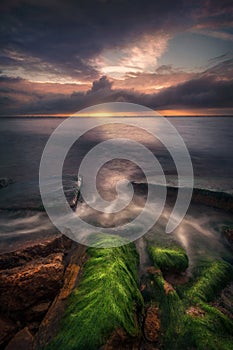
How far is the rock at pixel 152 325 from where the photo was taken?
3110 mm

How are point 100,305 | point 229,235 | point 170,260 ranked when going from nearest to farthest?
point 100,305 < point 170,260 < point 229,235

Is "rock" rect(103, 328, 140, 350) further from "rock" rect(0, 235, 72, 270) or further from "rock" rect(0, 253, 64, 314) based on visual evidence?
"rock" rect(0, 235, 72, 270)

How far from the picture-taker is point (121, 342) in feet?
8.94

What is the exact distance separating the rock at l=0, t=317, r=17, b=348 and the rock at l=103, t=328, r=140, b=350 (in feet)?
4.86

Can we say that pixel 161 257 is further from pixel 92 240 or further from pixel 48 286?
pixel 48 286

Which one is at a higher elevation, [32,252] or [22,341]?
[32,252]

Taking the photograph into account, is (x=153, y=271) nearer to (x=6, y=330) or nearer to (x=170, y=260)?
(x=170, y=260)

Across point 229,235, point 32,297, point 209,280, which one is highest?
point 32,297

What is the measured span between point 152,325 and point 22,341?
201 centimetres

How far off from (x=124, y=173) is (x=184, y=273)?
33.7 feet

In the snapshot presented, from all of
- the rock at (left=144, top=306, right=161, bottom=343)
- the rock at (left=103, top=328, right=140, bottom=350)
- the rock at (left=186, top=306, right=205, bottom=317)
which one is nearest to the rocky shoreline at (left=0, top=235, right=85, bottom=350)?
the rock at (left=103, top=328, right=140, bottom=350)

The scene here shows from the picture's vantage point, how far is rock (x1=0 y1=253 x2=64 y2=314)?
10.7ft

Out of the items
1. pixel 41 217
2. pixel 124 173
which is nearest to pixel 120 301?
pixel 41 217

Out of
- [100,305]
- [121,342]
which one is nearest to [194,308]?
[121,342]
